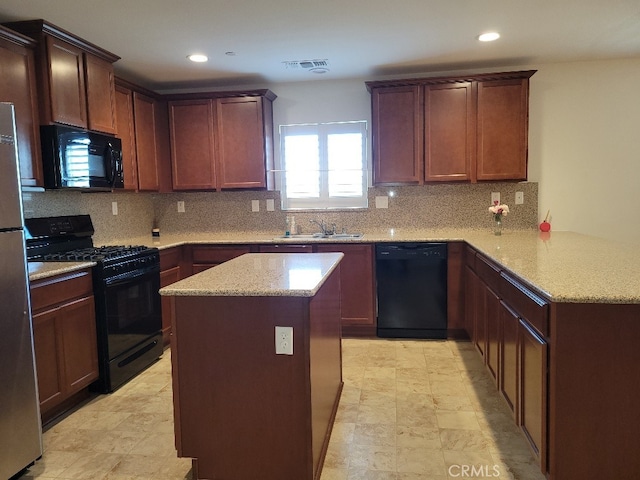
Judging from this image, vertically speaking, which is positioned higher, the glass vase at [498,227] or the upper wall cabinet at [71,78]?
the upper wall cabinet at [71,78]

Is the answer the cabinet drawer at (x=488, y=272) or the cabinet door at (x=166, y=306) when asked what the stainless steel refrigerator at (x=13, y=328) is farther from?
the cabinet drawer at (x=488, y=272)

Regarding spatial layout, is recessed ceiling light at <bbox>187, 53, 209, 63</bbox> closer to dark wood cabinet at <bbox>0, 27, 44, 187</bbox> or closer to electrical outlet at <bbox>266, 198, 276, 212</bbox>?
dark wood cabinet at <bbox>0, 27, 44, 187</bbox>

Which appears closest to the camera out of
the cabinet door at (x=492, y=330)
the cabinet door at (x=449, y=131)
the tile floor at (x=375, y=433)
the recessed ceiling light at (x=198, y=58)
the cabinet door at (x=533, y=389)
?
the cabinet door at (x=533, y=389)

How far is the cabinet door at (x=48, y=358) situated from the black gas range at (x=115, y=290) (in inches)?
13.9

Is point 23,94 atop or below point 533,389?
atop

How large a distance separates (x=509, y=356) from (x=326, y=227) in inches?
102

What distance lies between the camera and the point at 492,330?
9.05 ft

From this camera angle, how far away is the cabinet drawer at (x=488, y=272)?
2692mm

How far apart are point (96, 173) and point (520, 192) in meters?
3.67

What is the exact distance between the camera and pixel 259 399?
75.4 inches

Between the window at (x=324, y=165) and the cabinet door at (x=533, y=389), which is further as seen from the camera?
the window at (x=324, y=165)

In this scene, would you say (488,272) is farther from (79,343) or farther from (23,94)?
(23,94)

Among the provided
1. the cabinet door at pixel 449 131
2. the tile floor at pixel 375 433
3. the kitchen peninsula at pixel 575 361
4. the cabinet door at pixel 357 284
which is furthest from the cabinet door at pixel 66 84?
the cabinet door at pixel 449 131

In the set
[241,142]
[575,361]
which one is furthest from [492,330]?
[241,142]
